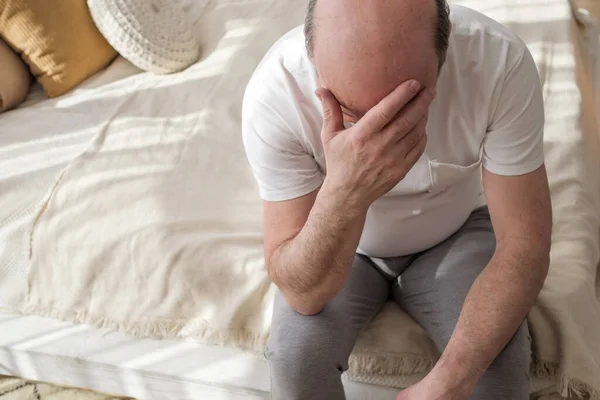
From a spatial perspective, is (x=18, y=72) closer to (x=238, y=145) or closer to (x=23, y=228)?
(x=23, y=228)

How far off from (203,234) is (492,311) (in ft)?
2.03

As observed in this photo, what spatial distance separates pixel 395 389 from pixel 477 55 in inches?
23.6

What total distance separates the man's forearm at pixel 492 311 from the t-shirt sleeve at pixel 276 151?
0.32 metres

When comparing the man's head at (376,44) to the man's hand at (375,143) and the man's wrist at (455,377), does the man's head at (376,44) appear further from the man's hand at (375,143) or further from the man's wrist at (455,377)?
the man's wrist at (455,377)

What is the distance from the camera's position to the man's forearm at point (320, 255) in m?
0.98

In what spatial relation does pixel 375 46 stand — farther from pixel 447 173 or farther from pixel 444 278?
pixel 444 278

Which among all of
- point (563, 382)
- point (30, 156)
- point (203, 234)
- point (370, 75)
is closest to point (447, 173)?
point (370, 75)

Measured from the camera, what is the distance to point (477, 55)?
0.98 metres

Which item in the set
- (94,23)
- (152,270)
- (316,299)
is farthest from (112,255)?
(94,23)

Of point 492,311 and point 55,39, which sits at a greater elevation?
point 55,39

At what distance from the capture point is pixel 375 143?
89cm

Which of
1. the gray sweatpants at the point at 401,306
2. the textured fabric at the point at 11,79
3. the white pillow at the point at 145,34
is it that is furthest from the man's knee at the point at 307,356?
the textured fabric at the point at 11,79

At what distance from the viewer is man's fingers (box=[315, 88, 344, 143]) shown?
883 millimetres

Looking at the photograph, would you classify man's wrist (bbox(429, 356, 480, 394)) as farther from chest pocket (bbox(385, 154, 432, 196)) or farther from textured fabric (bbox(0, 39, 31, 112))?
textured fabric (bbox(0, 39, 31, 112))
